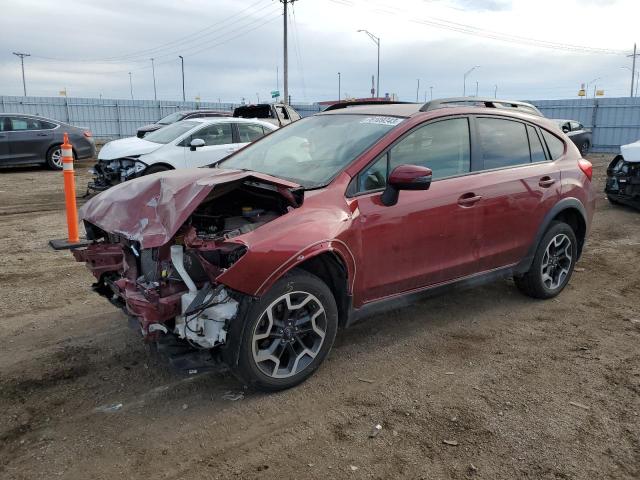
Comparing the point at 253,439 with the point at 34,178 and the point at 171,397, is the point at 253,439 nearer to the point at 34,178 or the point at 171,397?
the point at 171,397

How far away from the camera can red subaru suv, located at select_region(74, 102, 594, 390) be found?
316cm

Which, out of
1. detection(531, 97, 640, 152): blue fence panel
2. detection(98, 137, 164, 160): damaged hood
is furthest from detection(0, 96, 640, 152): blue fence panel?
detection(98, 137, 164, 160): damaged hood

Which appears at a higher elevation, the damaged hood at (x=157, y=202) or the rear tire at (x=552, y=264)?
the damaged hood at (x=157, y=202)

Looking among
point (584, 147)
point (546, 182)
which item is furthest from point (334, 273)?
point (584, 147)

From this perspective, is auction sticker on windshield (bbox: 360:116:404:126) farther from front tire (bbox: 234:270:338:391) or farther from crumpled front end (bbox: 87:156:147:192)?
crumpled front end (bbox: 87:156:147:192)

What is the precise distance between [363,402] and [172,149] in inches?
320

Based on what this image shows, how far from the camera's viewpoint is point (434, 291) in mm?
4207

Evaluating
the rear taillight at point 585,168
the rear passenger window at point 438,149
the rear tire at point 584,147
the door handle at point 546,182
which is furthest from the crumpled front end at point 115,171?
the rear tire at point 584,147

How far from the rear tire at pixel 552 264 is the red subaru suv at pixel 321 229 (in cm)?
2

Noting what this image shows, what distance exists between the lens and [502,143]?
4703 mm

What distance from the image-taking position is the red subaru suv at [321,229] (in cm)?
316

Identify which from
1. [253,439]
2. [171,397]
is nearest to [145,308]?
[171,397]

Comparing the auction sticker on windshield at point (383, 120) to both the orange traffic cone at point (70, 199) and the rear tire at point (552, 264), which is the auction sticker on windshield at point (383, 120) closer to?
the rear tire at point (552, 264)

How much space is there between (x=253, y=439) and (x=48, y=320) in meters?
2.57
